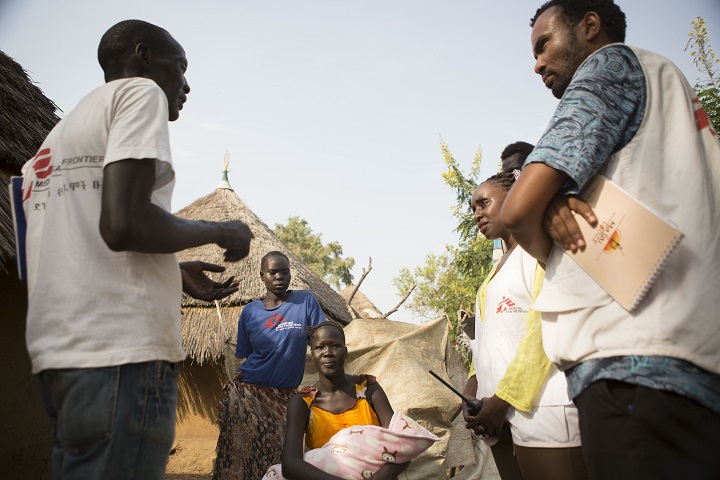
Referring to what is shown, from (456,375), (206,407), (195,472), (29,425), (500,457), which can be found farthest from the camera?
(206,407)

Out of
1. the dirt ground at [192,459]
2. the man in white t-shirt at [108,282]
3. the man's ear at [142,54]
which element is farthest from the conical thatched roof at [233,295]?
the man in white t-shirt at [108,282]

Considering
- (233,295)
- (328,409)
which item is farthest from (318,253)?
(328,409)

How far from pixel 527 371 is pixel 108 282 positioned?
1.61 metres

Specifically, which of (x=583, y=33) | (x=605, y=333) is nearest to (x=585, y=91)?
(x=583, y=33)

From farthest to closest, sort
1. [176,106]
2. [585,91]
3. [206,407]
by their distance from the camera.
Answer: [206,407] < [176,106] < [585,91]

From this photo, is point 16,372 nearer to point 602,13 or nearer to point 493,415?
point 493,415

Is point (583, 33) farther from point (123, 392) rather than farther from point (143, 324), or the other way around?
point (123, 392)

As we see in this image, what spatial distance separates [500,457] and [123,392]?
6.09 feet

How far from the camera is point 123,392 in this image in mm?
1579

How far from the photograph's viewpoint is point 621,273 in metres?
1.45

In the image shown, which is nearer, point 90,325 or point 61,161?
point 90,325

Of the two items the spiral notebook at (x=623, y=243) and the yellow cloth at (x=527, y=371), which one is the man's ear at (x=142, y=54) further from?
the yellow cloth at (x=527, y=371)

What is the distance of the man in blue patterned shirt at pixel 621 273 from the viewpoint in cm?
137

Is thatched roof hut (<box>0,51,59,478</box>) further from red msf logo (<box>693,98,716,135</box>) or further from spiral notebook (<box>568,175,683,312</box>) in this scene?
red msf logo (<box>693,98,716,135</box>)
